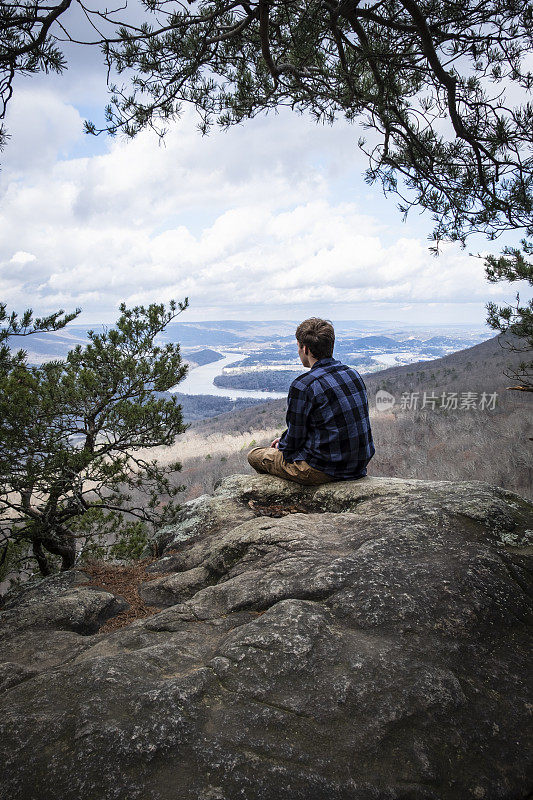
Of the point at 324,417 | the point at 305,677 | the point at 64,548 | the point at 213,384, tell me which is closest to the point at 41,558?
the point at 64,548

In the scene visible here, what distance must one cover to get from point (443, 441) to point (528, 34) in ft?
60.7

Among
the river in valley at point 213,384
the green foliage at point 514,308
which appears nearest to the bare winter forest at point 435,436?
the green foliage at point 514,308

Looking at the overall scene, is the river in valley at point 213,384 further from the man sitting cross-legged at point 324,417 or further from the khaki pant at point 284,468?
the man sitting cross-legged at point 324,417

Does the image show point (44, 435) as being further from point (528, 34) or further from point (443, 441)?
point (443, 441)

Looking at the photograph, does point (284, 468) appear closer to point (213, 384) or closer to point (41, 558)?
point (41, 558)

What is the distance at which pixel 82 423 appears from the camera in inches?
217

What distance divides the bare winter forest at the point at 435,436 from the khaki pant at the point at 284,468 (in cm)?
60

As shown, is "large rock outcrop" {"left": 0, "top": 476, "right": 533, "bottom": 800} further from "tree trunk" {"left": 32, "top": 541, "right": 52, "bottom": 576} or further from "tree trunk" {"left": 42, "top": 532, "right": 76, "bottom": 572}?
"tree trunk" {"left": 32, "top": 541, "right": 52, "bottom": 576}

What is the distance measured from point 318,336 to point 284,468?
143 centimetres

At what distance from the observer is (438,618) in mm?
2291

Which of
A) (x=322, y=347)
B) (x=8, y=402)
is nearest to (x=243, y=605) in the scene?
(x=322, y=347)

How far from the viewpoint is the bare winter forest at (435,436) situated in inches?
596

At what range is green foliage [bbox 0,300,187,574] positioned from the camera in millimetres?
4527

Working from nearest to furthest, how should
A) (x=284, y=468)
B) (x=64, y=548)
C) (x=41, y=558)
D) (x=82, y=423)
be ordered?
(x=284, y=468) < (x=82, y=423) < (x=41, y=558) < (x=64, y=548)
